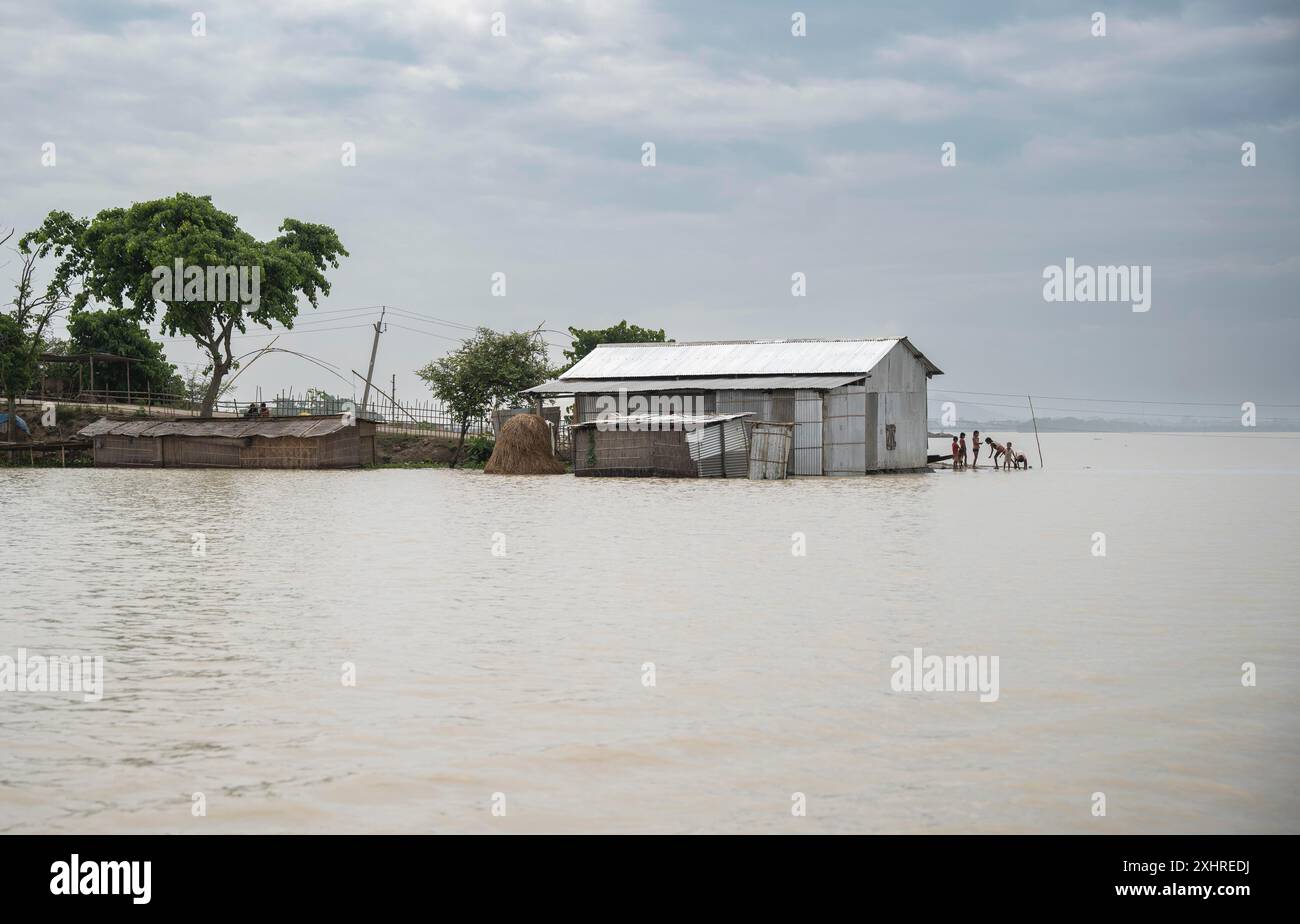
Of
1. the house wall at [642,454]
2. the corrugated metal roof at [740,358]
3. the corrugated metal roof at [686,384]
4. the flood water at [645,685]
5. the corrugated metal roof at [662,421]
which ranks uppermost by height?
the corrugated metal roof at [740,358]

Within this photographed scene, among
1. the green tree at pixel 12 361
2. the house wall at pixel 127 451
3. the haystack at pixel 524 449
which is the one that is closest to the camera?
the haystack at pixel 524 449

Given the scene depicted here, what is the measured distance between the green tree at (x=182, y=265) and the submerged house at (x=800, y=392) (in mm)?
14901

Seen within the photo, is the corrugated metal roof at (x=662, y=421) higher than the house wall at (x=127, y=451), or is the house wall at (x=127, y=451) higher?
the corrugated metal roof at (x=662, y=421)

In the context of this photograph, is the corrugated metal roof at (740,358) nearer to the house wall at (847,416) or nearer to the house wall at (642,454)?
the house wall at (847,416)

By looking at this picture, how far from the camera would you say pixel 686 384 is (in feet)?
147

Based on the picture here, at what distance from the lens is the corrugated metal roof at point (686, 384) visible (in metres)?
41.1

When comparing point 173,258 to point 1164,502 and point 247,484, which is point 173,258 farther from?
point 1164,502

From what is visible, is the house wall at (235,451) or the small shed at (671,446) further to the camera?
the house wall at (235,451)

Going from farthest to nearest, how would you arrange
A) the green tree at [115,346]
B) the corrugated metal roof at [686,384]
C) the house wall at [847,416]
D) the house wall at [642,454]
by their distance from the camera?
the green tree at [115,346]
the corrugated metal roof at [686,384]
the house wall at [847,416]
the house wall at [642,454]

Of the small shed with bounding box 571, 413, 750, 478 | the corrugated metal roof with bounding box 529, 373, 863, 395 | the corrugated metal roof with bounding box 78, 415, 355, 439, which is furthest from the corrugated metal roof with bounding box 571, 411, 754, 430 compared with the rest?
the corrugated metal roof with bounding box 78, 415, 355, 439

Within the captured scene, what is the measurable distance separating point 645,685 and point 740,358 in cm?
3923

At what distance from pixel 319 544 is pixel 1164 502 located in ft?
63.1

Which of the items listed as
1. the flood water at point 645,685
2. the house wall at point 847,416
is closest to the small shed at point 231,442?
the house wall at point 847,416

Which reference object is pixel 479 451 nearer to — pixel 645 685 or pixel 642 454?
pixel 642 454
